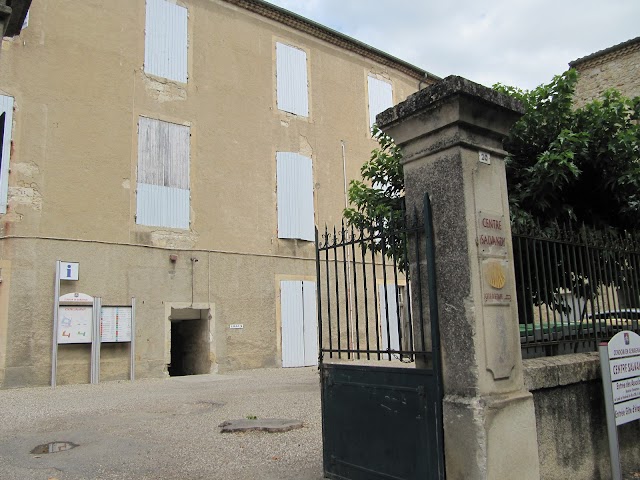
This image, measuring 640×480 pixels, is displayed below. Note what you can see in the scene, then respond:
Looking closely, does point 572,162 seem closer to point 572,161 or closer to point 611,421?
point 572,161

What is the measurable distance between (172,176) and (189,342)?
14.3 feet

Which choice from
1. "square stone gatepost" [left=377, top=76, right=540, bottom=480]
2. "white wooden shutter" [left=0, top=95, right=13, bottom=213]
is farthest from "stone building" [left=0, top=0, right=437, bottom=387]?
"square stone gatepost" [left=377, top=76, right=540, bottom=480]

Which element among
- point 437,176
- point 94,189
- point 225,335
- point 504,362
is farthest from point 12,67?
point 504,362

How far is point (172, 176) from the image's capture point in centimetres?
1395

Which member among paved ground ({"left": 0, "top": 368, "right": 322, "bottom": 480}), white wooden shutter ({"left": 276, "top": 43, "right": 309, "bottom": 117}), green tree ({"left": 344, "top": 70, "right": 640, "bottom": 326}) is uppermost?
white wooden shutter ({"left": 276, "top": 43, "right": 309, "bottom": 117})

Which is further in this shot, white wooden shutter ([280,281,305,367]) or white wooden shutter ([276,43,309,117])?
white wooden shutter ([276,43,309,117])

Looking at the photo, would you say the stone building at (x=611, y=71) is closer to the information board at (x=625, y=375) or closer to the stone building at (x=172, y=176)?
the stone building at (x=172, y=176)

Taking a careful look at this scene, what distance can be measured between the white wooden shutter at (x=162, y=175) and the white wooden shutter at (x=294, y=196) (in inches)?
111

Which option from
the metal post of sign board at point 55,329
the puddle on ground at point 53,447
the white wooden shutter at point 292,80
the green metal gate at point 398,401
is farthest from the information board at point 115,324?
the green metal gate at point 398,401

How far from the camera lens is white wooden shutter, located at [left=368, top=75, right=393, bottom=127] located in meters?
18.7

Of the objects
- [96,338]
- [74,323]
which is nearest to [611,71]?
[96,338]

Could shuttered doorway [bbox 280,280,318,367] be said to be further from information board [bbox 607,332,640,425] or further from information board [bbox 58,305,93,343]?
information board [bbox 607,332,640,425]

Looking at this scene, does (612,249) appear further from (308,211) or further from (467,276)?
(308,211)

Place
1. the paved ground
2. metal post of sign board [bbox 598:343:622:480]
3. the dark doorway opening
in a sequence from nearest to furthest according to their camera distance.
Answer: metal post of sign board [bbox 598:343:622:480] → the paved ground → the dark doorway opening
